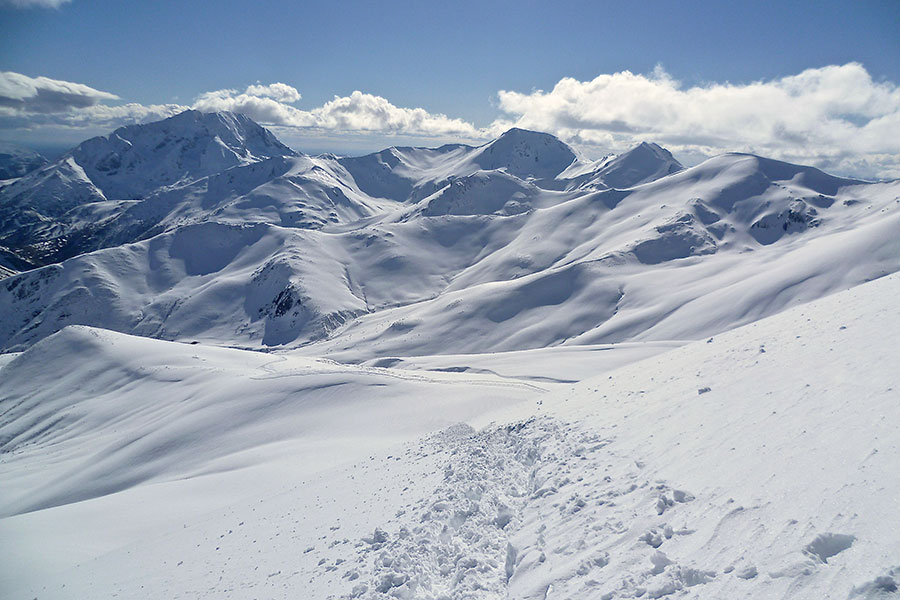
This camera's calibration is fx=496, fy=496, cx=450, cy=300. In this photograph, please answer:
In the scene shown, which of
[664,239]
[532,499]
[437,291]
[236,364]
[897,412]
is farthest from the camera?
[437,291]

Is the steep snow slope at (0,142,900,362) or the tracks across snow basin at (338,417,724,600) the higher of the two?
the steep snow slope at (0,142,900,362)

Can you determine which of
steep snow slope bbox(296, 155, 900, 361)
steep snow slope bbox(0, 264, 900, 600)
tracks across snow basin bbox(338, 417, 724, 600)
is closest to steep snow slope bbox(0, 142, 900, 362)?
steep snow slope bbox(296, 155, 900, 361)

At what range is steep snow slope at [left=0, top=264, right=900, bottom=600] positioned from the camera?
819 cm

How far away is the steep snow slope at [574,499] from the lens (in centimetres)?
819

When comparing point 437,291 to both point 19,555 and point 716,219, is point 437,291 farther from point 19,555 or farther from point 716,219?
point 19,555

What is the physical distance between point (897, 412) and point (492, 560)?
884 cm

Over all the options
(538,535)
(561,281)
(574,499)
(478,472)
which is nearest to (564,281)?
(561,281)

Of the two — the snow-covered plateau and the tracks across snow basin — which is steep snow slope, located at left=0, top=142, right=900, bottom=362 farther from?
the tracks across snow basin

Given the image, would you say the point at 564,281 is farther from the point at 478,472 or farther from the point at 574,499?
the point at 574,499

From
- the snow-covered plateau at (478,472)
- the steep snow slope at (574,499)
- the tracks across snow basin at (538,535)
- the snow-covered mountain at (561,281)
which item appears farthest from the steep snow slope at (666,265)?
the tracks across snow basin at (538,535)

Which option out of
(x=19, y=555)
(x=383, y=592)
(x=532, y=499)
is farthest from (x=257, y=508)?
(x=532, y=499)

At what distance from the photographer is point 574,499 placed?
38.2ft

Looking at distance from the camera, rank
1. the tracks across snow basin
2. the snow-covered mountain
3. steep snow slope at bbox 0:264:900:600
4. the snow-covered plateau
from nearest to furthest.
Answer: steep snow slope at bbox 0:264:900:600 → the snow-covered plateau → the tracks across snow basin → the snow-covered mountain

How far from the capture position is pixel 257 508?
61.5 feet
